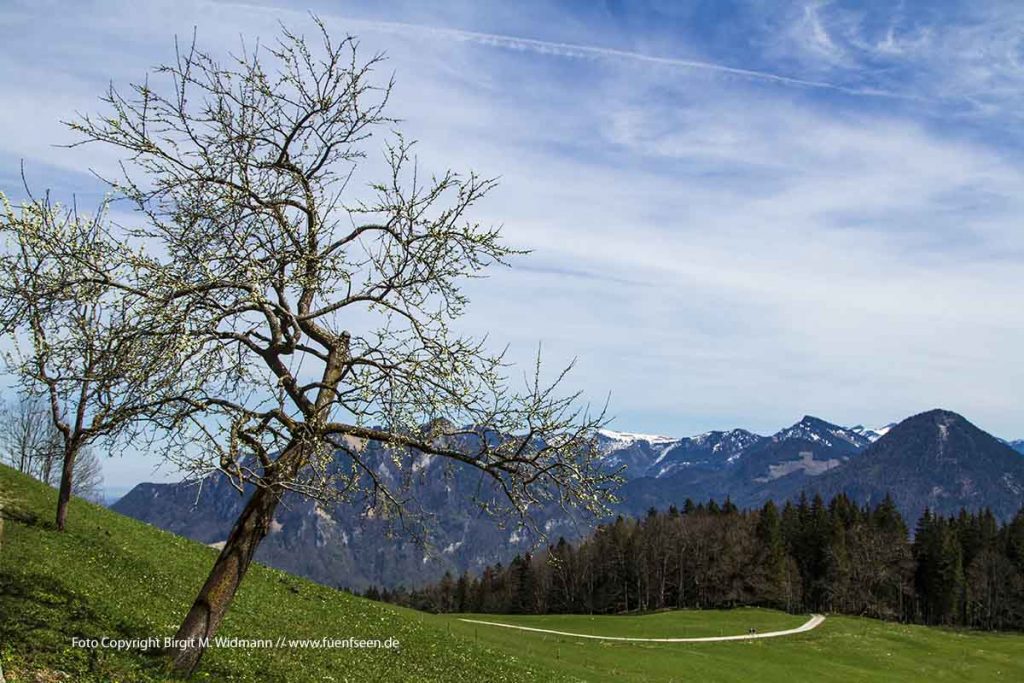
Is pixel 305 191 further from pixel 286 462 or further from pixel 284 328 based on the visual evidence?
pixel 286 462

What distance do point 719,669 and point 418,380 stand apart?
42187mm

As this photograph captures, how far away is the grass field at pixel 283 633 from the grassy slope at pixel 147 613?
0.23ft

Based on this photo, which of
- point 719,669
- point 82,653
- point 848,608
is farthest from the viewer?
point 848,608

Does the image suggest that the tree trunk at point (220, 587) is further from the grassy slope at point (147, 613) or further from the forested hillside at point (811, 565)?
the forested hillside at point (811, 565)

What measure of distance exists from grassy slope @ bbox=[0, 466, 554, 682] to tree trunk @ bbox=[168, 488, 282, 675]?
685mm

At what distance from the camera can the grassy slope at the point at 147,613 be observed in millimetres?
15961

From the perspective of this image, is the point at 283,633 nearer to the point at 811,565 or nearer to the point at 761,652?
the point at 761,652

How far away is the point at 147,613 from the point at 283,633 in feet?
24.4

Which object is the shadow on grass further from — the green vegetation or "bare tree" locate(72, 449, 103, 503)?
"bare tree" locate(72, 449, 103, 503)

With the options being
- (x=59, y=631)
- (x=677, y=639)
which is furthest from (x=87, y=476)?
(x=59, y=631)

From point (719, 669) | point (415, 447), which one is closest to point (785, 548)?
point (719, 669)

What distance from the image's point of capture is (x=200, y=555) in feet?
124

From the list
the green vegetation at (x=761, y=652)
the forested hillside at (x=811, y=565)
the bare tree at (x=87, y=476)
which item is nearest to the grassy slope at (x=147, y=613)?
the green vegetation at (x=761, y=652)

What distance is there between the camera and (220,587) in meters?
15.4
